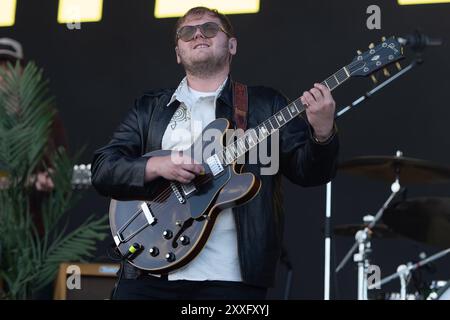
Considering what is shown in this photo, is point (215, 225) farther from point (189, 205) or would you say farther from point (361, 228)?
point (361, 228)

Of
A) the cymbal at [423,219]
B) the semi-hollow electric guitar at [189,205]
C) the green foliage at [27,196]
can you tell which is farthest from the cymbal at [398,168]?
the green foliage at [27,196]

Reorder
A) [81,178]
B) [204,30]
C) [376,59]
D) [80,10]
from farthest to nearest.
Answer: [80,10], [81,178], [376,59], [204,30]

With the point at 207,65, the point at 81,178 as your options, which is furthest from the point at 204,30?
the point at 81,178

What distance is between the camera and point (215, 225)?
10.3ft

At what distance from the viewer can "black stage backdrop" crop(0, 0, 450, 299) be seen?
19.2ft

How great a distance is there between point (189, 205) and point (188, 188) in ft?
0.23

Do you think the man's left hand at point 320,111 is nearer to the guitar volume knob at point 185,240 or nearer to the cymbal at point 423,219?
the guitar volume knob at point 185,240

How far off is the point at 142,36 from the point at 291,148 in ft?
11.4

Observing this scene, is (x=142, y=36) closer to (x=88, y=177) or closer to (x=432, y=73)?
(x=88, y=177)

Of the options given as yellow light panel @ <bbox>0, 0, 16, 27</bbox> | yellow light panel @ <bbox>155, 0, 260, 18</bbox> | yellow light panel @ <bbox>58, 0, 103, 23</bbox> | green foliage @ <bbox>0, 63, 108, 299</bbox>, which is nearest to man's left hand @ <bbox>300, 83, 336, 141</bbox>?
green foliage @ <bbox>0, 63, 108, 299</bbox>

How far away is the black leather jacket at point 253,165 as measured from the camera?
306 centimetres

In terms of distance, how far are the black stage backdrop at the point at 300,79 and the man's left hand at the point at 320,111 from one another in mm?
2860

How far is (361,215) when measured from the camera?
19.6 feet

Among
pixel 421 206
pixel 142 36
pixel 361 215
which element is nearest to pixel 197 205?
pixel 421 206
